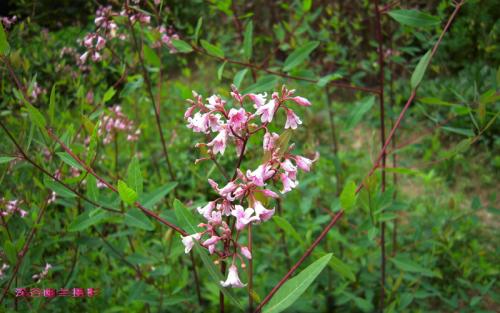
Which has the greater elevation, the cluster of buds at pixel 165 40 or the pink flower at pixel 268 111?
the pink flower at pixel 268 111

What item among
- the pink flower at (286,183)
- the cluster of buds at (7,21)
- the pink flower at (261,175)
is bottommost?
the pink flower at (286,183)

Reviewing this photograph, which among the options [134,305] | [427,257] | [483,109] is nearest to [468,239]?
[427,257]

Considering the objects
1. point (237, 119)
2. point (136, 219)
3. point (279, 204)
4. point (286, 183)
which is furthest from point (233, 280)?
point (279, 204)

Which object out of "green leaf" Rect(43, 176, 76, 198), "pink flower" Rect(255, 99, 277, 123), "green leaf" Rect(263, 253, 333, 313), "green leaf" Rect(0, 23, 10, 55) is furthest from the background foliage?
"pink flower" Rect(255, 99, 277, 123)

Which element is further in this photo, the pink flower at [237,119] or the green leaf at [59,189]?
the green leaf at [59,189]

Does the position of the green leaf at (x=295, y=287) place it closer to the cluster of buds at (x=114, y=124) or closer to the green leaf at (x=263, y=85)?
the green leaf at (x=263, y=85)

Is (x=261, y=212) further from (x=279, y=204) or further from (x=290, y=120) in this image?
(x=279, y=204)

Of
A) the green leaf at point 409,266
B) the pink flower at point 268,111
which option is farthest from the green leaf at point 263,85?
the green leaf at point 409,266

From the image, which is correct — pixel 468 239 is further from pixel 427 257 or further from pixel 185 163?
pixel 185 163
